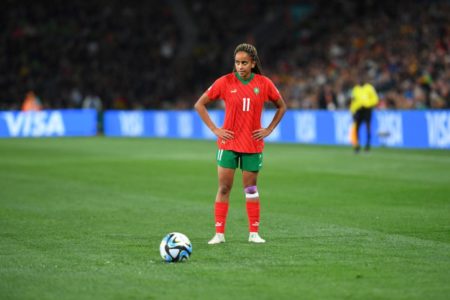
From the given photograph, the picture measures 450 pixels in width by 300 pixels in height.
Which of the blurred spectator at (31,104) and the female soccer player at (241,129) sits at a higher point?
the blurred spectator at (31,104)

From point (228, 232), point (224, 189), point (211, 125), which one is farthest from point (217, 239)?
point (211, 125)

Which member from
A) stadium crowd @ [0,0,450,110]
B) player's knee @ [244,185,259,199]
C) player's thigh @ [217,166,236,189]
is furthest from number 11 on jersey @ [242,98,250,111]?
stadium crowd @ [0,0,450,110]

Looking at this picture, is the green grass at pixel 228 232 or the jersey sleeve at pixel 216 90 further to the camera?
the jersey sleeve at pixel 216 90

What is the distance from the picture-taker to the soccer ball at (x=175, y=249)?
29.2 ft

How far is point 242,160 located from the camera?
10336 millimetres

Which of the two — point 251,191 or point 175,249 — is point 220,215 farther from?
point 175,249

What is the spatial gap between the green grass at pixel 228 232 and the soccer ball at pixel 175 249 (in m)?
0.13

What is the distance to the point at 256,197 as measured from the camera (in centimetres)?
1037

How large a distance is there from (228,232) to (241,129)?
5.67ft

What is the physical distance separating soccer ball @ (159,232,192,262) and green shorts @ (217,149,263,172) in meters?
1.51

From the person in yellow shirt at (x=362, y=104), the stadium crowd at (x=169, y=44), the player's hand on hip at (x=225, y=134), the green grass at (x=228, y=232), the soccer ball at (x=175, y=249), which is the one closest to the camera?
the green grass at (x=228, y=232)

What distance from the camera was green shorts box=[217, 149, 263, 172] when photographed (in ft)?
33.7

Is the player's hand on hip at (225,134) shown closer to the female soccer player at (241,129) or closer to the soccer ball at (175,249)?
the female soccer player at (241,129)

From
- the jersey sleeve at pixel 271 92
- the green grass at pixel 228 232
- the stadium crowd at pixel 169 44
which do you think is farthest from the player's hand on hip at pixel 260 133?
the stadium crowd at pixel 169 44
